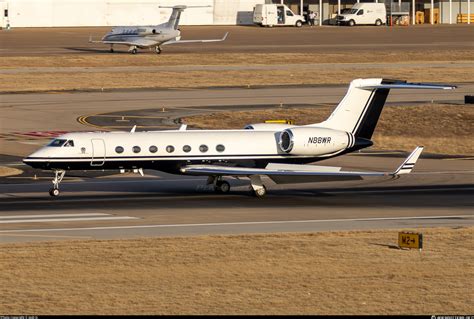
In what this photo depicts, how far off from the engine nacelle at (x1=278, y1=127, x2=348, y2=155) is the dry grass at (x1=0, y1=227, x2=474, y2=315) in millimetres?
9298

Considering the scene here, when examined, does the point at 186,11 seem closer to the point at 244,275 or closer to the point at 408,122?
the point at 408,122

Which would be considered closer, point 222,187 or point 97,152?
point 97,152

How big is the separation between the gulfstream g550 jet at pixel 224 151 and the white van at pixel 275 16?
111525mm

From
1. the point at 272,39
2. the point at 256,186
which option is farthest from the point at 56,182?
the point at 272,39

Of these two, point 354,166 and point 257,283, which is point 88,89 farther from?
point 257,283

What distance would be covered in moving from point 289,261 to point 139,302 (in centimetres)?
591

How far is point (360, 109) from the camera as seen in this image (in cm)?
4512

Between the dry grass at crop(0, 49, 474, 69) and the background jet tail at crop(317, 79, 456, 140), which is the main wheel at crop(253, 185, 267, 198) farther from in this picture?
the dry grass at crop(0, 49, 474, 69)

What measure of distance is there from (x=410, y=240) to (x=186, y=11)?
13116 cm

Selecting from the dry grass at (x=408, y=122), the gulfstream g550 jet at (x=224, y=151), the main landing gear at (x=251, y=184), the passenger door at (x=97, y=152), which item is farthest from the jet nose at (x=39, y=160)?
the dry grass at (x=408, y=122)

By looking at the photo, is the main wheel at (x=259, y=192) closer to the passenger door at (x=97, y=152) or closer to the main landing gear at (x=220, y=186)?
the main landing gear at (x=220, y=186)

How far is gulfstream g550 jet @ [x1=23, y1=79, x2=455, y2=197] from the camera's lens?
138 feet

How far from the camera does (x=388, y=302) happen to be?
1003 inches

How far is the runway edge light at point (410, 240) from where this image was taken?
3123 centimetres
